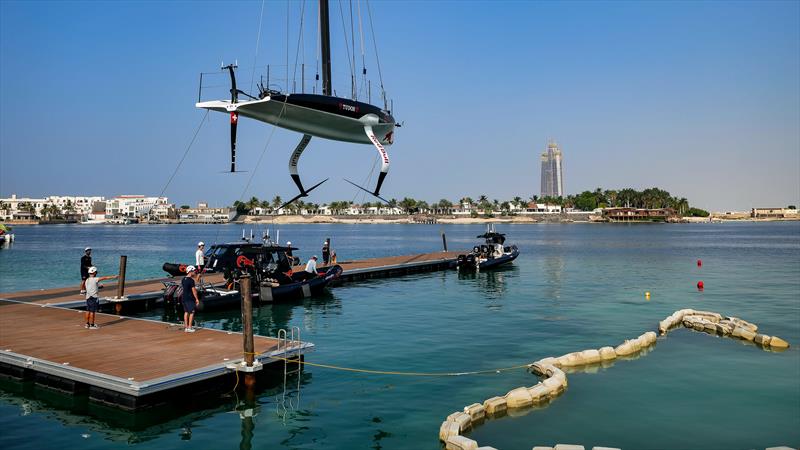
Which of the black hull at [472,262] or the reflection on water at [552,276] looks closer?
the reflection on water at [552,276]

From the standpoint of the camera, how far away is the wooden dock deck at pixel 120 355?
12977 mm

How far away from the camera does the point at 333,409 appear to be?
13.6 meters

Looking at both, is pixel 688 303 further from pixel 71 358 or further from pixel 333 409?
pixel 71 358

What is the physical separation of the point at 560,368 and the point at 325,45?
18675mm

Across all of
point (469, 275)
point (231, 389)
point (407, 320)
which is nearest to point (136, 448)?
point (231, 389)

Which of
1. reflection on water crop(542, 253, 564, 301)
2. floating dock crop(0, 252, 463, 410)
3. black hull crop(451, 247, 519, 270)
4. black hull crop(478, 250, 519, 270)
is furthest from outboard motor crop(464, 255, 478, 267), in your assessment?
floating dock crop(0, 252, 463, 410)

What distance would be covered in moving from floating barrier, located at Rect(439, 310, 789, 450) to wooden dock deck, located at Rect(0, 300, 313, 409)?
225 inches

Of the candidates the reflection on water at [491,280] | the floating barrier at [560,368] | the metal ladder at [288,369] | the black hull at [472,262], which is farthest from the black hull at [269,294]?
the black hull at [472,262]

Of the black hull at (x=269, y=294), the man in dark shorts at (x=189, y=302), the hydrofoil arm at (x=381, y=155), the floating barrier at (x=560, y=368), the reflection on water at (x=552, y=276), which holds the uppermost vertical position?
the hydrofoil arm at (x=381, y=155)

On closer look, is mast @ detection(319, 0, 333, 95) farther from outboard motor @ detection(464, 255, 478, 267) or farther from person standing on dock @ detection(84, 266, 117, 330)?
outboard motor @ detection(464, 255, 478, 267)

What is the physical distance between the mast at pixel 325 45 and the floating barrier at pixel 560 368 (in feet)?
53.3

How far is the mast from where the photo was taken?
27250 millimetres

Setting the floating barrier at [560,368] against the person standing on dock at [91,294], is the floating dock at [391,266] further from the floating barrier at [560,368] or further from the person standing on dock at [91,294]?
the floating barrier at [560,368]

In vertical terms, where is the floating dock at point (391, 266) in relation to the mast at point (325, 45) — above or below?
below
